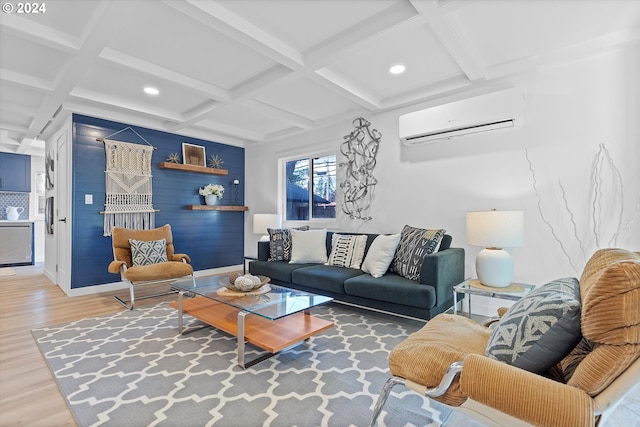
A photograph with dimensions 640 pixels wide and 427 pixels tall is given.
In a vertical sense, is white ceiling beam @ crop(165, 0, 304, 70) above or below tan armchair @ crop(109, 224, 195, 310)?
above

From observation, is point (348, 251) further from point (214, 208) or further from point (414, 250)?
point (214, 208)

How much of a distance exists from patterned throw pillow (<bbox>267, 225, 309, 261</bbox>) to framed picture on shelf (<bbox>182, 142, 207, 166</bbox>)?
2.05 metres

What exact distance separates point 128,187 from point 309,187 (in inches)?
101

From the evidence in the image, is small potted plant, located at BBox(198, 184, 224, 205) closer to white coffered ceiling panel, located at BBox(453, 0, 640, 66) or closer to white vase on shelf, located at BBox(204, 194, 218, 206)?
white vase on shelf, located at BBox(204, 194, 218, 206)

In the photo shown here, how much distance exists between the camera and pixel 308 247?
12.3ft

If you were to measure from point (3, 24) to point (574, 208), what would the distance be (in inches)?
178

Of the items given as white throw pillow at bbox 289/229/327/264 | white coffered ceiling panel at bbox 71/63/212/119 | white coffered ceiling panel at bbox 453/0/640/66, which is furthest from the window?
white coffered ceiling panel at bbox 453/0/640/66

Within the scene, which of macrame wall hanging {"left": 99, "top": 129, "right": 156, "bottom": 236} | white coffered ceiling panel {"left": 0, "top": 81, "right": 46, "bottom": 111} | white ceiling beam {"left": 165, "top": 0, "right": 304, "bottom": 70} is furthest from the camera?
macrame wall hanging {"left": 99, "top": 129, "right": 156, "bottom": 236}

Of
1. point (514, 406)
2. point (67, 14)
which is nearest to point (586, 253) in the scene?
point (514, 406)

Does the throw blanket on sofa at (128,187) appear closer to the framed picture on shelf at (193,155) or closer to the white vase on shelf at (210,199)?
the framed picture on shelf at (193,155)

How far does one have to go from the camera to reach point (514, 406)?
92cm

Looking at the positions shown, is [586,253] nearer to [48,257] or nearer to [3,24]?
[3,24]

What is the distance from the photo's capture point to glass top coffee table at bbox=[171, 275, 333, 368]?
1987 millimetres

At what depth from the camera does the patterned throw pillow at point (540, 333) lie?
98 cm
